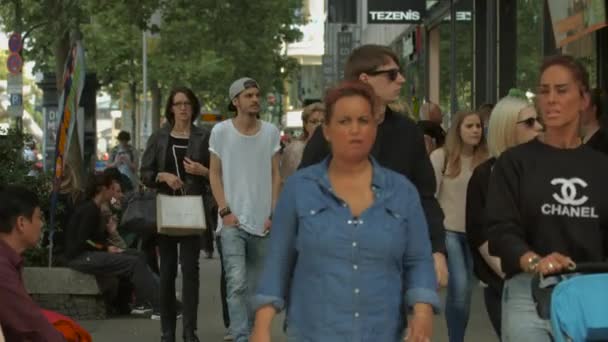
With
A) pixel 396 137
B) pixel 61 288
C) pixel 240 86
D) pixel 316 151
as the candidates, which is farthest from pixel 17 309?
pixel 61 288

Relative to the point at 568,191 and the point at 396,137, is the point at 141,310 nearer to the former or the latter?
the point at 396,137

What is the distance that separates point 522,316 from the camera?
5.54 m

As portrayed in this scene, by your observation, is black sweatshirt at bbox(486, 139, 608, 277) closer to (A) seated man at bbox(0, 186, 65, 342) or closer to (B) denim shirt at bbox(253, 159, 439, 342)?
(B) denim shirt at bbox(253, 159, 439, 342)

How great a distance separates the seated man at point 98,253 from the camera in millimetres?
13078

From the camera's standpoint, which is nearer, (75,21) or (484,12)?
(75,21)

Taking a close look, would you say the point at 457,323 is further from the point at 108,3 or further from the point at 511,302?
the point at 108,3

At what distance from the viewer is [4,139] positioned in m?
13.7

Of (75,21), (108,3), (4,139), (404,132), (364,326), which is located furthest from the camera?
(108,3)

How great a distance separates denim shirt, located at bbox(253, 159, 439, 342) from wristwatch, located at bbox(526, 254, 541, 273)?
36 cm

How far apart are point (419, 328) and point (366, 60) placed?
1.65m

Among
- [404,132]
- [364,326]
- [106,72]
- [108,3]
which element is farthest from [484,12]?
[106,72]

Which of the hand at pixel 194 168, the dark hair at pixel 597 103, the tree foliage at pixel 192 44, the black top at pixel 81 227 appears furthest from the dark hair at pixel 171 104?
the tree foliage at pixel 192 44

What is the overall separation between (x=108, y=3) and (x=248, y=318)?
44.6 feet

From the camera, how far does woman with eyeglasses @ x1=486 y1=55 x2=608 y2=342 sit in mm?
5551
